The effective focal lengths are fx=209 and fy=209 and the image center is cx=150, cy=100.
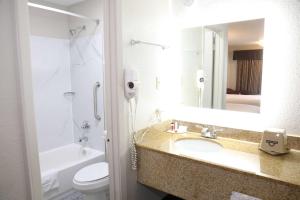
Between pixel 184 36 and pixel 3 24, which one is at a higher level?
pixel 184 36

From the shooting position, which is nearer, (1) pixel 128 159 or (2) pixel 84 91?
(1) pixel 128 159

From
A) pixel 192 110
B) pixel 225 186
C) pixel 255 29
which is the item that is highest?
pixel 255 29

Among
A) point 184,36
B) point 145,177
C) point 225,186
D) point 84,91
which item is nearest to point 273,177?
point 225,186

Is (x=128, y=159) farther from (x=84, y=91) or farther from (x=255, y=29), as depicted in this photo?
(x=84, y=91)

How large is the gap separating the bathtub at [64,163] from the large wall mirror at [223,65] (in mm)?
1523

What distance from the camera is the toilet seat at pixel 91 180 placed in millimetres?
1984

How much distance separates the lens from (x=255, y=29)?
1.65m

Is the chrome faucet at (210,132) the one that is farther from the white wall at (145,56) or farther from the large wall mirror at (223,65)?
the white wall at (145,56)

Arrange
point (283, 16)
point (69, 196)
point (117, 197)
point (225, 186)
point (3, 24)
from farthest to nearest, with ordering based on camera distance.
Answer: point (69, 196) → point (117, 197) → point (283, 16) → point (225, 186) → point (3, 24)

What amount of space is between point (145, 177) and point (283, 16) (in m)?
1.56

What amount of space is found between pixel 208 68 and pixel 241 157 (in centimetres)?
91

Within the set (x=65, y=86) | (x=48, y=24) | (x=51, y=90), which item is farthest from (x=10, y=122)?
(x=48, y=24)

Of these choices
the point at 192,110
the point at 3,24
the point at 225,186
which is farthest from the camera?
the point at 192,110

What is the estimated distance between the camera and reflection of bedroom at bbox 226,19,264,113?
1639 millimetres
